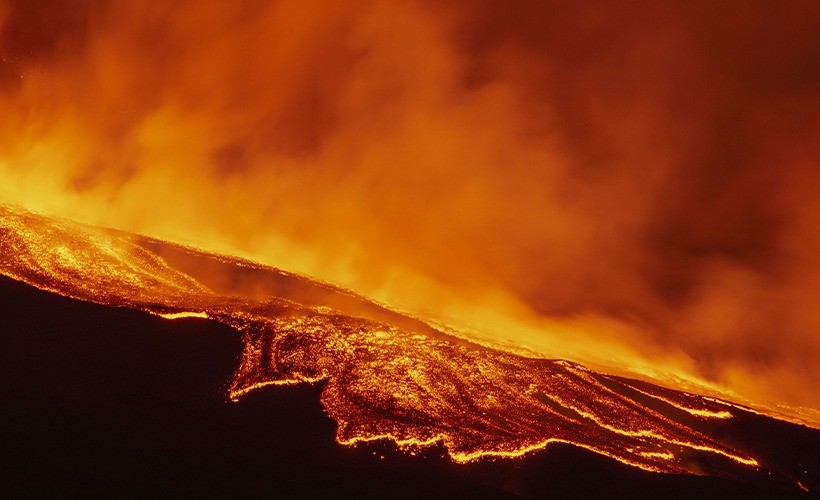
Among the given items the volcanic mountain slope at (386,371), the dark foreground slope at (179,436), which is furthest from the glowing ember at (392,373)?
the dark foreground slope at (179,436)

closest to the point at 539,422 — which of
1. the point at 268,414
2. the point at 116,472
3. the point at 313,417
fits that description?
the point at 313,417

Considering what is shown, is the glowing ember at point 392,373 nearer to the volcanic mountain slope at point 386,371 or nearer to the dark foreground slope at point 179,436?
the volcanic mountain slope at point 386,371

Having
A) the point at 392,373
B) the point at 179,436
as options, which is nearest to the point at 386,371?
the point at 392,373

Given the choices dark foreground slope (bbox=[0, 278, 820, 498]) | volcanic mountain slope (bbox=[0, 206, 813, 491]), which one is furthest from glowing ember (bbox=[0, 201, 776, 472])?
dark foreground slope (bbox=[0, 278, 820, 498])

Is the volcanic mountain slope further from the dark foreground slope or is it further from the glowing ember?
the dark foreground slope

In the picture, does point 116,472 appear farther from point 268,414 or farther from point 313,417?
point 313,417

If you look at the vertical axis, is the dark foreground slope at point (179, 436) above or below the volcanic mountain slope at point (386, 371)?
below

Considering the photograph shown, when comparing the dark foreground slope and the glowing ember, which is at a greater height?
the glowing ember
